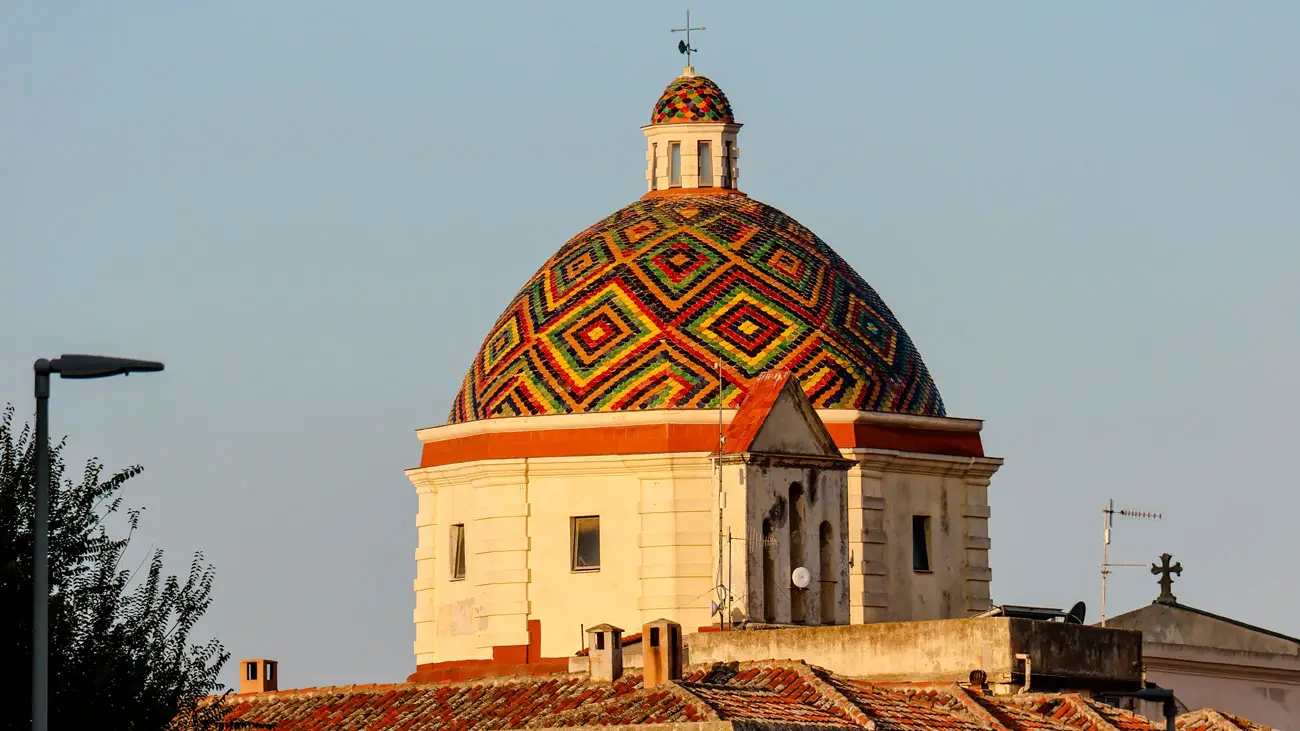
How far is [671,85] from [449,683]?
9.39 m

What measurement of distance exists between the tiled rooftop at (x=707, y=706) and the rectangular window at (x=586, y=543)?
4.60 metres

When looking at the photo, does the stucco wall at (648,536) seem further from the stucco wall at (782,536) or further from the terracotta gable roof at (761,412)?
the terracotta gable roof at (761,412)

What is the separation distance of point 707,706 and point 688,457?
932cm

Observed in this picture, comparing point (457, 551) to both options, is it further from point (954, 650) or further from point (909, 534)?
point (954, 650)

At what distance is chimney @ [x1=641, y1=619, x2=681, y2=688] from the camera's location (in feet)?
85.9

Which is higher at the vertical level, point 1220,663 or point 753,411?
point 753,411

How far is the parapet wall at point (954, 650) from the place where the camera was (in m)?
29.1

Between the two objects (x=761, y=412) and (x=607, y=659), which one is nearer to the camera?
(x=607, y=659)

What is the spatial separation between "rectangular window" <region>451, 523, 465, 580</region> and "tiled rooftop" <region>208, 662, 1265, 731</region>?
16.7 feet

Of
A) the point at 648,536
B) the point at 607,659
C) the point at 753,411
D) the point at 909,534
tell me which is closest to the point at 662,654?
the point at 607,659

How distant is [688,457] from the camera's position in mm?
34000

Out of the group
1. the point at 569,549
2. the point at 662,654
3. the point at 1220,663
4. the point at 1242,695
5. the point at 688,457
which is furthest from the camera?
the point at 1242,695

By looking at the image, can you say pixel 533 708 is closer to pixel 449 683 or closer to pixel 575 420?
pixel 449 683

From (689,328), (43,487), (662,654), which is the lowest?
(662,654)
